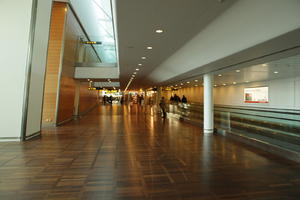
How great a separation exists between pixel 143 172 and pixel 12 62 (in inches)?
231

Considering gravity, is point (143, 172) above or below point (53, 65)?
below

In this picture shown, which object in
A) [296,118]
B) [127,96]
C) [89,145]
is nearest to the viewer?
[296,118]

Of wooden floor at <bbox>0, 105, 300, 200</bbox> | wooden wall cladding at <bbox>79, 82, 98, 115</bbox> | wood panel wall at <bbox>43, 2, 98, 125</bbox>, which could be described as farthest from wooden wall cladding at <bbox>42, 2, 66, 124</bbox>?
wooden wall cladding at <bbox>79, 82, 98, 115</bbox>

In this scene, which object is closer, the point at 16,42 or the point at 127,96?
the point at 16,42

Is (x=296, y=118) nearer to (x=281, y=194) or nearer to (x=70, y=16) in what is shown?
(x=281, y=194)

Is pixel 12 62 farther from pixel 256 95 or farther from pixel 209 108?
pixel 256 95

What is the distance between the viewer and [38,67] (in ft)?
→ 22.2

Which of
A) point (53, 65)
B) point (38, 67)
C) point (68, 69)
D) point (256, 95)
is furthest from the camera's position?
point (256, 95)

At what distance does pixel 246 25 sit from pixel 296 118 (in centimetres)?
356

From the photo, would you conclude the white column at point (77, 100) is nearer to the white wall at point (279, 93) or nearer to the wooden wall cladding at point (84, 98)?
the wooden wall cladding at point (84, 98)

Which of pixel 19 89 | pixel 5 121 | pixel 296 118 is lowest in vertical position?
pixel 5 121

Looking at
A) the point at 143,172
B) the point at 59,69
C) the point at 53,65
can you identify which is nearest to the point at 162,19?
the point at 143,172

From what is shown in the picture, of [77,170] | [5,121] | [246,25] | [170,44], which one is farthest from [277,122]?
[5,121]

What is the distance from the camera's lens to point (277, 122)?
606 centimetres
